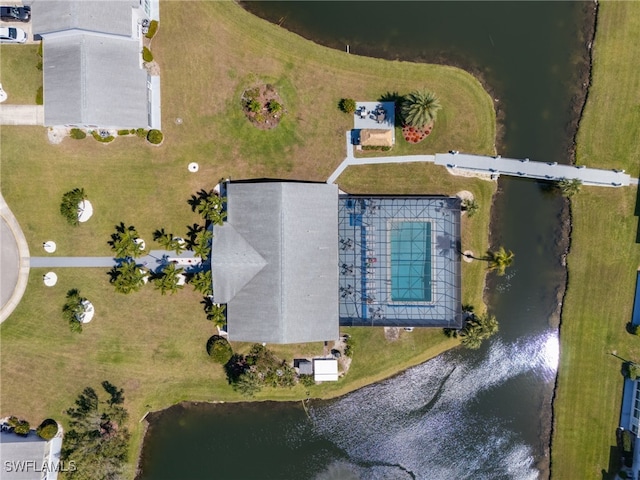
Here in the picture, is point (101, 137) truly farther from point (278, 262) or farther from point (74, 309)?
point (278, 262)

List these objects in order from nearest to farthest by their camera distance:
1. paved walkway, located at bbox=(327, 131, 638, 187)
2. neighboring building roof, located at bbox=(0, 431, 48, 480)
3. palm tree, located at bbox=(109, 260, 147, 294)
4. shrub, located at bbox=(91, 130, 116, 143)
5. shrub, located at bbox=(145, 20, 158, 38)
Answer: neighboring building roof, located at bbox=(0, 431, 48, 480)
palm tree, located at bbox=(109, 260, 147, 294)
shrub, located at bbox=(91, 130, 116, 143)
shrub, located at bbox=(145, 20, 158, 38)
paved walkway, located at bbox=(327, 131, 638, 187)

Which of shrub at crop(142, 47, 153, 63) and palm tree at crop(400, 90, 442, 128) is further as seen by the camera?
shrub at crop(142, 47, 153, 63)

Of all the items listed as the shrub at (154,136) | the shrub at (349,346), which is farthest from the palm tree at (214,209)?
the shrub at (349,346)

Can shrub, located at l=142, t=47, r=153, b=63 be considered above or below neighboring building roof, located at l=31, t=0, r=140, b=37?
below

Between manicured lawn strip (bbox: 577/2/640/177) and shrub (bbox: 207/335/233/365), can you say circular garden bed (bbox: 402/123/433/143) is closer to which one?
manicured lawn strip (bbox: 577/2/640/177)

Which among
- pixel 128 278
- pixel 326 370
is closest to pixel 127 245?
pixel 128 278

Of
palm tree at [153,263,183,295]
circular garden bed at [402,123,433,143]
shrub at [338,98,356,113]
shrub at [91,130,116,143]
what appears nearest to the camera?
palm tree at [153,263,183,295]

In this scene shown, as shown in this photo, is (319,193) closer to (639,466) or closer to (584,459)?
(584,459)

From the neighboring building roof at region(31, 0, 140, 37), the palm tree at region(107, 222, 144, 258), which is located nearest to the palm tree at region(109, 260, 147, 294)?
the palm tree at region(107, 222, 144, 258)

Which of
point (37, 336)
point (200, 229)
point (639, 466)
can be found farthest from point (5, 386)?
point (639, 466)
